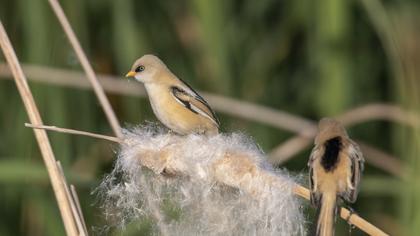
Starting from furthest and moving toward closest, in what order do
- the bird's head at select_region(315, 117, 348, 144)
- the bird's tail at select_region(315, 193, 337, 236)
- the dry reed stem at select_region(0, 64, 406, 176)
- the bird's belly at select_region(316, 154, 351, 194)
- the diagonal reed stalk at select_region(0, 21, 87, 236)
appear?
the dry reed stem at select_region(0, 64, 406, 176) < the bird's head at select_region(315, 117, 348, 144) < the bird's belly at select_region(316, 154, 351, 194) < the bird's tail at select_region(315, 193, 337, 236) < the diagonal reed stalk at select_region(0, 21, 87, 236)

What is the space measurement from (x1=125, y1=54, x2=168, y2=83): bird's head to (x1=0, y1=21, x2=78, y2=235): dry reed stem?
0.86 meters

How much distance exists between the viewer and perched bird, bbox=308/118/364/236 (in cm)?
270

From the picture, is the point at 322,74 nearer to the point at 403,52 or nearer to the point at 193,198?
the point at 403,52

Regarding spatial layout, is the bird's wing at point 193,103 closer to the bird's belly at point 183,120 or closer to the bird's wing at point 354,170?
the bird's belly at point 183,120

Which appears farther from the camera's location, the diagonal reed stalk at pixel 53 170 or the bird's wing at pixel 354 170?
the bird's wing at pixel 354 170

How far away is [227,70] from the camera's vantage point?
3.96 metres

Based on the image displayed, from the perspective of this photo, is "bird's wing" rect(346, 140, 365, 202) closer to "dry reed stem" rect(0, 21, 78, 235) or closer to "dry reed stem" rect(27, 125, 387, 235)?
"dry reed stem" rect(27, 125, 387, 235)

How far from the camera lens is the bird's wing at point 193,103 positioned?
3422mm

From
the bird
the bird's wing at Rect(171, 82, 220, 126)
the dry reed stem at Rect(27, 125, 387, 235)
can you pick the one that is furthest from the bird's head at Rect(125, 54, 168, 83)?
the dry reed stem at Rect(27, 125, 387, 235)

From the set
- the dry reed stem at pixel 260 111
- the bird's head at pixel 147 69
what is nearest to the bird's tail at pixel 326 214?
the dry reed stem at pixel 260 111

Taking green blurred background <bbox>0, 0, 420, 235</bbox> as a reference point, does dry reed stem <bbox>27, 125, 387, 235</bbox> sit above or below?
below

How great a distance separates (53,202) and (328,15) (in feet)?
4.74

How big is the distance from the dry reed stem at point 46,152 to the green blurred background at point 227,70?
→ 30.1 inches

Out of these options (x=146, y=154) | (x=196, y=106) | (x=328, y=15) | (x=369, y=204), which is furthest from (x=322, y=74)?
(x=146, y=154)
